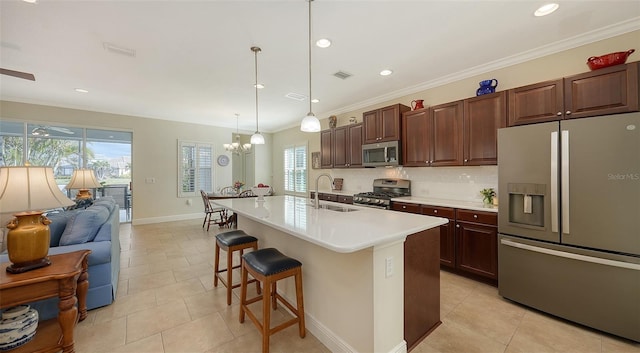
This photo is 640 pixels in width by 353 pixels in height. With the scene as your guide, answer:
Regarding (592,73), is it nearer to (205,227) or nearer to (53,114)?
(205,227)

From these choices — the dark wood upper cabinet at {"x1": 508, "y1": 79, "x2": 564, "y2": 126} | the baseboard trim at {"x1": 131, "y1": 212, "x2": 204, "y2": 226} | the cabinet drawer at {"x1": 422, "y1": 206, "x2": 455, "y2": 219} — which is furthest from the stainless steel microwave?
the baseboard trim at {"x1": 131, "y1": 212, "x2": 204, "y2": 226}

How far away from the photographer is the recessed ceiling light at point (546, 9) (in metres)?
2.13

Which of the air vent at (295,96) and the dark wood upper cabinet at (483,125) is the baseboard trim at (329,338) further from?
the air vent at (295,96)

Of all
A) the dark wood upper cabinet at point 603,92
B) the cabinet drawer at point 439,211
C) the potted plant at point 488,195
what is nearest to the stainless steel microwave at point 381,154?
the cabinet drawer at point 439,211

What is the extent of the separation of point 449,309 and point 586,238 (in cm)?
129

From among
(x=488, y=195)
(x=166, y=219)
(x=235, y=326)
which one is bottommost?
Answer: (x=235, y=326)

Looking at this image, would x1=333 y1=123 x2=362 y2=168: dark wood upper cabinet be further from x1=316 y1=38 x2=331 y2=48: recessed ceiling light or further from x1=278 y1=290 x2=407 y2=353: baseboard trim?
x1=278 y1=290 x2=407 y2=353: baseboard trim

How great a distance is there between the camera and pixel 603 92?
7.16 feet

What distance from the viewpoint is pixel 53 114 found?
17.0 feet

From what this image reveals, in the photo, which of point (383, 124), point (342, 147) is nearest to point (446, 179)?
point (383, 124)

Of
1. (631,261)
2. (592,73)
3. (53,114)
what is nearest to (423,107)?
(592,73)

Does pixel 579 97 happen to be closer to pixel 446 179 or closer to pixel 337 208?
pixel 446 179

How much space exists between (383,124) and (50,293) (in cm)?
428

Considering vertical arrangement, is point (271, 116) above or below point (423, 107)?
above
